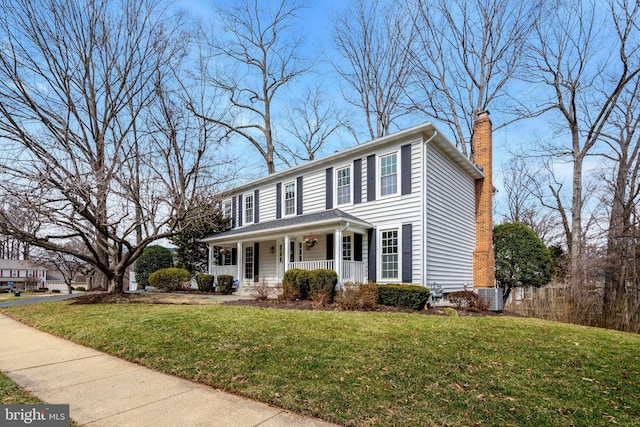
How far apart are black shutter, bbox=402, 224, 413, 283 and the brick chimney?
4901 mm

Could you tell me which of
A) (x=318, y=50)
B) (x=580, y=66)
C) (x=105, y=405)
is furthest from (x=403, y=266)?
(x=318, y=50)

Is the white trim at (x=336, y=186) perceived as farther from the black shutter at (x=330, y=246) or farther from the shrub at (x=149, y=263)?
the shrub at (x=149, y=263)

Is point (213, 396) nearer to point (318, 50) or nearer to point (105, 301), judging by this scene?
point (105, 301)

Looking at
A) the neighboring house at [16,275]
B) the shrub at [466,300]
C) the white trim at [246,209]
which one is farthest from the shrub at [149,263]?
the neighboring house at [16,275]

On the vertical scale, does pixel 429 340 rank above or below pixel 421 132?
below

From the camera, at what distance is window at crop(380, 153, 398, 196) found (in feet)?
41.5

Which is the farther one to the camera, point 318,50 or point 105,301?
point 318,50

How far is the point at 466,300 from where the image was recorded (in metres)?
11.2

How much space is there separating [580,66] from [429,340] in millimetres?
18252

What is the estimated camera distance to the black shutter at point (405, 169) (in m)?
12.1

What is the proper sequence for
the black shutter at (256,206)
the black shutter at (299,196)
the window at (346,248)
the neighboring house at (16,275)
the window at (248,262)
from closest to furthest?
the window at (346,248)
the black shutter at (299,196)
the window at (248,262)
the black shutter at (256,206)
the neighboring house at (16,275)

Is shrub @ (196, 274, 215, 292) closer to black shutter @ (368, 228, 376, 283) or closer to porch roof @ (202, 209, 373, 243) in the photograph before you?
porch roof @ (202, 209, 373, 243)

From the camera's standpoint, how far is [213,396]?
412cm

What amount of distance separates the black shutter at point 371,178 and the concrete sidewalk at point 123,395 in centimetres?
939
